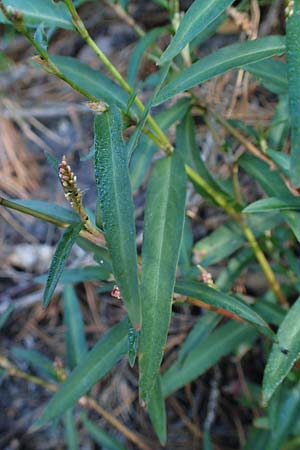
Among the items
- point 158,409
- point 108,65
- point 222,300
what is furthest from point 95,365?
point 108,65

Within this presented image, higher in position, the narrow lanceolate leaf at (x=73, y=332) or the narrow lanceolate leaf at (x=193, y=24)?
the narrow lanceolate leaf at (x=193, y=24)

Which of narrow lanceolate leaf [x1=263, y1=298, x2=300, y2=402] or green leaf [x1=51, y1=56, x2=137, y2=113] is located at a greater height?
green leaf [x1=51, y1=56, x2=137, y2=113]

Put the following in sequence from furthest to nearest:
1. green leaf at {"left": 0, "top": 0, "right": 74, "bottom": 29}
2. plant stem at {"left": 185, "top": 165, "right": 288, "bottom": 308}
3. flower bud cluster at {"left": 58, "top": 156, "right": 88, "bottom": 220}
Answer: plant stem at {"left": 185, "top": 165, "right": 288, "bottom": 308} < green leaf at {"left": 0, "top": 0, "right": 74, "bottom": 29} < flower bud cluster at {"left": 58, "top": 156, "right": 88, "bottom": 220}

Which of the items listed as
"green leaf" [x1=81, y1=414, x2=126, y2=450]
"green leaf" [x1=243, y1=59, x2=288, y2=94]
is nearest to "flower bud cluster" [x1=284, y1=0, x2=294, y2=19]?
"green leaf" [x1=243, y1=59, x2=288, y2=94]

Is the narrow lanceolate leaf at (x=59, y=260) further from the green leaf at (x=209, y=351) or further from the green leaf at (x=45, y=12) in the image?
the green leaf at (x=209, y=351)

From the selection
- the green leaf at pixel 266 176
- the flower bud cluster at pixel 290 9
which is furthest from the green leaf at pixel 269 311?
the flower bud cluster at pixel 290 9

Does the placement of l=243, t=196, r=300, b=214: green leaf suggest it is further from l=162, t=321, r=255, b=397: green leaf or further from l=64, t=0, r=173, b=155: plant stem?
l=162, t=321, r=255, b=397: green leaf

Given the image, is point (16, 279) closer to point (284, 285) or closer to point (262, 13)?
point (284, 285)
